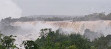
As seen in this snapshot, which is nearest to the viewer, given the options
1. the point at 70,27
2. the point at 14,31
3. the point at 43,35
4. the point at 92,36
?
the point at 43,35

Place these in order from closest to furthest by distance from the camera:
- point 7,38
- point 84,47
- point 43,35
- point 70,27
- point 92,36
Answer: point 7,38, point 84,47, point 43,35, point 92,36, point 70,27

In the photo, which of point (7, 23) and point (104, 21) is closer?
point (104, 21)

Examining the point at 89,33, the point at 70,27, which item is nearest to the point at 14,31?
the point at 70,27

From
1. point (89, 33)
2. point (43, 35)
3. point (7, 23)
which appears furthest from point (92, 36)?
point (7, 23)

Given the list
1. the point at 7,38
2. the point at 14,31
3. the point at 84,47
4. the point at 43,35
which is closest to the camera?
the point at 7,38

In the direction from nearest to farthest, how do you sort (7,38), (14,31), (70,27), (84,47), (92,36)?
1. (7,38)
2. (84,47)
3. (92,36)
4. (70,27)
5. (14,31)

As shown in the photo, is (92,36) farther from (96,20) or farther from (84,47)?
(84,47)

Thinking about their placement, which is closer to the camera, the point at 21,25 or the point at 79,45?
the point at 79,45

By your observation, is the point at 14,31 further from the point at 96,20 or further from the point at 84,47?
the point at 84,47
